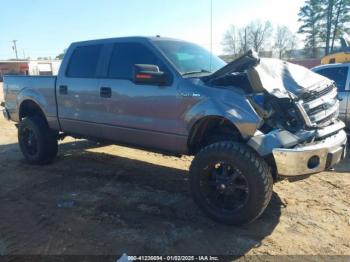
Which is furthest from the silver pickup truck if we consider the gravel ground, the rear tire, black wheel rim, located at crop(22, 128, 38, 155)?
black wheel rim, located at crop(22, 128, 38, 155)

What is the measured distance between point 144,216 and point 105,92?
72.0 inches

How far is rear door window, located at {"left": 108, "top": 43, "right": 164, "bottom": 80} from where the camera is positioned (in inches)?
184

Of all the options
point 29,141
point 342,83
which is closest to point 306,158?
point 342,83

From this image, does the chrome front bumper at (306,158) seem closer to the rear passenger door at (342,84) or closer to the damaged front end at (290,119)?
the damaged front end at (290,119)

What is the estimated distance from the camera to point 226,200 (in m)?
3.90

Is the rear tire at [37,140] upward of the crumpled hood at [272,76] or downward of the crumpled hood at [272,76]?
downward

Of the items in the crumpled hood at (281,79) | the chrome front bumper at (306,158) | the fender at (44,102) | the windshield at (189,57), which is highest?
the windshield at (189,57)

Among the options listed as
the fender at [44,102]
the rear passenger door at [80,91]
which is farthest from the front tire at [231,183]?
the fender at [44,102]

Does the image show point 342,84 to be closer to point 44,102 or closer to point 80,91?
point 80,91

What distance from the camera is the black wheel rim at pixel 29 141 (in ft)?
20.3

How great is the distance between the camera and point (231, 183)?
12.3 feet

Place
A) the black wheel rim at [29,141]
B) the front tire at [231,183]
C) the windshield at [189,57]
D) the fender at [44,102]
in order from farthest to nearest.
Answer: the black wheel rim at [29,141]
the fender at [44,102]
the windshield at [189,57]
the front tire at [231,183]

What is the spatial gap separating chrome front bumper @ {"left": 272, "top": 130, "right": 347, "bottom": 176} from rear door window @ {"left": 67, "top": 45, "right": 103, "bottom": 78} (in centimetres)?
300

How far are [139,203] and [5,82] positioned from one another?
380cm
